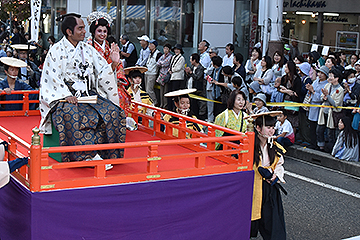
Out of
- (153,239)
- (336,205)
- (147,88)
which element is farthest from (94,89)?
(147,88)

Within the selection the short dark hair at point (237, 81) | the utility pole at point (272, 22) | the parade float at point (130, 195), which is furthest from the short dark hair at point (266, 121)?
the utility pole at point (272, 22)

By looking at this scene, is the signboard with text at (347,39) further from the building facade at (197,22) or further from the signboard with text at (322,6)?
the building facade at (197,22)

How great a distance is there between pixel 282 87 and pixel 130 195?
19.5 feet

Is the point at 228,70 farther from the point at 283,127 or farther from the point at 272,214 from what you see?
the point at 272,214

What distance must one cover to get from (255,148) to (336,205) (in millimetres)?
2252

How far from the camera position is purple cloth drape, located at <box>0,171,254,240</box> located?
381 centimetres

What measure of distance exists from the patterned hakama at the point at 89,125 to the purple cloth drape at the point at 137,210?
641mm

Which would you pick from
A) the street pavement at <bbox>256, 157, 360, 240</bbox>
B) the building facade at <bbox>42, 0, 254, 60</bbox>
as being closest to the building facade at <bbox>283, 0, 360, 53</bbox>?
the building facade at <bbox>42, 0, 254, 60</bbox>

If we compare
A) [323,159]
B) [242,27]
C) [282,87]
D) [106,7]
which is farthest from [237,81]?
[106,7]

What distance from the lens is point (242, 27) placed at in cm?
1528

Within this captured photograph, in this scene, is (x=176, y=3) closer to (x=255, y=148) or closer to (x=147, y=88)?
(x=147, y=88)

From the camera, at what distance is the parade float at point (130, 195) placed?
12.4 feet

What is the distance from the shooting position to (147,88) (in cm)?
1346

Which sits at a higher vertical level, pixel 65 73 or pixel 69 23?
pixel 69 23
